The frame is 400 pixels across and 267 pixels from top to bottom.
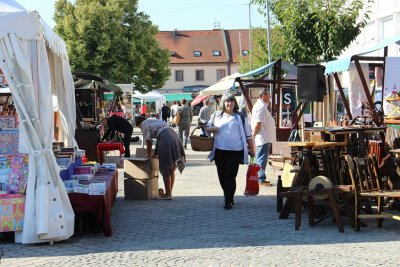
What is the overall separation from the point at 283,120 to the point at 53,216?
12.7m

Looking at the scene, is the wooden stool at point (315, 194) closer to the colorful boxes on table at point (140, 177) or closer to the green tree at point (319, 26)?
the colorful boxes on table at point (140, 177)

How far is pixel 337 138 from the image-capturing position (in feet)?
29.8

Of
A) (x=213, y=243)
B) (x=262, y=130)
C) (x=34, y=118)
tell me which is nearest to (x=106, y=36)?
(x=262, y=130)

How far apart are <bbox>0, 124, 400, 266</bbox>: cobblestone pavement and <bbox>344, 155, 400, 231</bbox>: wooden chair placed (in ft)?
0.64

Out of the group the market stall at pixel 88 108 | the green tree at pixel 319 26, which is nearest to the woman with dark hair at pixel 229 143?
the market stall at pixel 88 108

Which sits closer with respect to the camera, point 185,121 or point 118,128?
point 118,128

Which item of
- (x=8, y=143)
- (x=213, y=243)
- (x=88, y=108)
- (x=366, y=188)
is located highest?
(x=88, y=108)

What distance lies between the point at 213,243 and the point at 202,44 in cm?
7574

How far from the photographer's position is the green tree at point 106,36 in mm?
39469

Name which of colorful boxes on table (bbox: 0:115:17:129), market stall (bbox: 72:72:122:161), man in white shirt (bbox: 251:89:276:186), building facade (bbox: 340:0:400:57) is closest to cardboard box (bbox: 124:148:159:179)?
man in white shirt (bbox: 251:89:276:186)

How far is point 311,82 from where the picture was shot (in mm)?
12578

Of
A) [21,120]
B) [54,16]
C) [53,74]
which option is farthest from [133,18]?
[21,120]

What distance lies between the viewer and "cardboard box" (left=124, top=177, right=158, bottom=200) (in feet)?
35.8

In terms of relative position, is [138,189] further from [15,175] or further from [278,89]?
[278,89]
